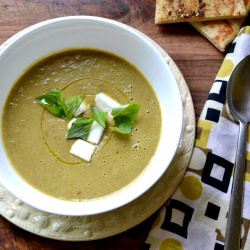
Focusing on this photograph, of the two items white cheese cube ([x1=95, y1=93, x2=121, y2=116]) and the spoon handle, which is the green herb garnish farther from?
the spoon handle

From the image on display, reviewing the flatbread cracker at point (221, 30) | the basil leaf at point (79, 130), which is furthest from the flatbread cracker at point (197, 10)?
the basil leaf at point (79, 130)

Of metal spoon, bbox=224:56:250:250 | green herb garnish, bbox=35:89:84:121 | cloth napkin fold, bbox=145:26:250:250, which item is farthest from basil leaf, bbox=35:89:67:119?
metal spoon, bbox=224:56:250:250

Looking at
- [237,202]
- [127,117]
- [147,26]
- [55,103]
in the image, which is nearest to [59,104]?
[55,103]

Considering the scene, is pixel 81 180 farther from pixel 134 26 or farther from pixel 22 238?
pixel 134 26

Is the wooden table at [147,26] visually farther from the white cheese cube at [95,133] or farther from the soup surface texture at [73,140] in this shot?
the white cheese cube at [95,133]

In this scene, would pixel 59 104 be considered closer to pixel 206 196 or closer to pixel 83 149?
pixel 83 149

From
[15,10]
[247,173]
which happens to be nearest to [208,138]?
[247,173]

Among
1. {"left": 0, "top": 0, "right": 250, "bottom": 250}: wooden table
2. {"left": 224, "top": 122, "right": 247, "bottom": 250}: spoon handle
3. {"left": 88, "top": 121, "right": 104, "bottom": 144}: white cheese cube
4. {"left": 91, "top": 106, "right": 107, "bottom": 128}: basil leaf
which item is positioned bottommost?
{"left": 224, "top": 122, "right": 247, "bottom": 250}: spoon handle
